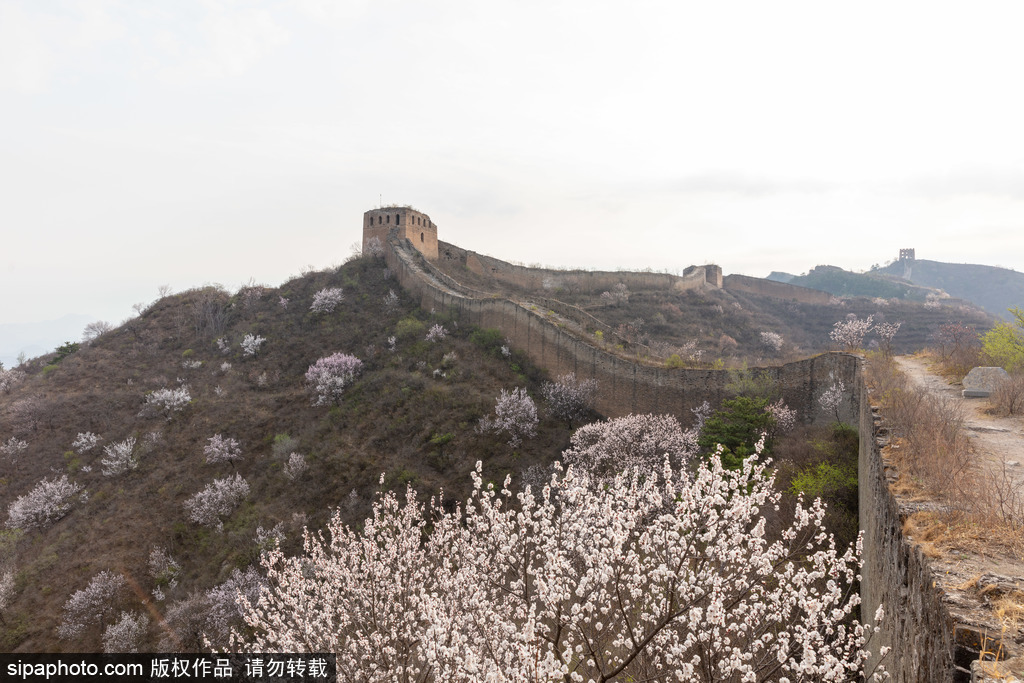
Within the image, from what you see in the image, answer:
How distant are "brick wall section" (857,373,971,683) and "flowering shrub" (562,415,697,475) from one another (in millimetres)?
7789

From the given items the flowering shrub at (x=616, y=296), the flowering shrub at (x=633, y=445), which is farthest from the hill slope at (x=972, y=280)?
the flowering shrub at (x=633, y=445)

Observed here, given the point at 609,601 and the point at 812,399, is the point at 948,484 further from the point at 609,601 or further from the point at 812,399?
the point at 812,399

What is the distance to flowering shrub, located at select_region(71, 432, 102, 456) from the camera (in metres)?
22.7

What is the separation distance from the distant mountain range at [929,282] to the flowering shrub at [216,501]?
272 feet

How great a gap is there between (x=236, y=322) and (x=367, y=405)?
15525 mm

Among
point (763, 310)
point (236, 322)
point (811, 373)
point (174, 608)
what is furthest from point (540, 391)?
point (763, 310)

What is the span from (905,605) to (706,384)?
13245mm

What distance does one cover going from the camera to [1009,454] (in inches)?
268

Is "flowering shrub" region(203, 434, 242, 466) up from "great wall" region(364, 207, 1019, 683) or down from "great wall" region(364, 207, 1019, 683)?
down

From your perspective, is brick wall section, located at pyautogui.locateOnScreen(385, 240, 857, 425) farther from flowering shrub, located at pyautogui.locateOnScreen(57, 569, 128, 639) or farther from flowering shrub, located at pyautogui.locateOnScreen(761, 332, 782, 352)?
flowering shrub, located at pyautogui.locateOnScreen(761, 332, 782, 352)

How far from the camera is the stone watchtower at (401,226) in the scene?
34.6m

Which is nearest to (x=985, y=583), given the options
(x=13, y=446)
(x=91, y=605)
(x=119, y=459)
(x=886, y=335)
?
(x=91, y=605)

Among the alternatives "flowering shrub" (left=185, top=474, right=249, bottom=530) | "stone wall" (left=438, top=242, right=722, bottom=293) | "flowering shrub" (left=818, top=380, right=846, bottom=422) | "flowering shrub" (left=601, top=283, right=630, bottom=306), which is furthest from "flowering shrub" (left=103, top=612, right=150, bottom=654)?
"flowering shrub" (left=601, top=283, right=630, bottom=306)

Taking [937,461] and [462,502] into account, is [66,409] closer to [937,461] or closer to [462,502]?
[462,502]
